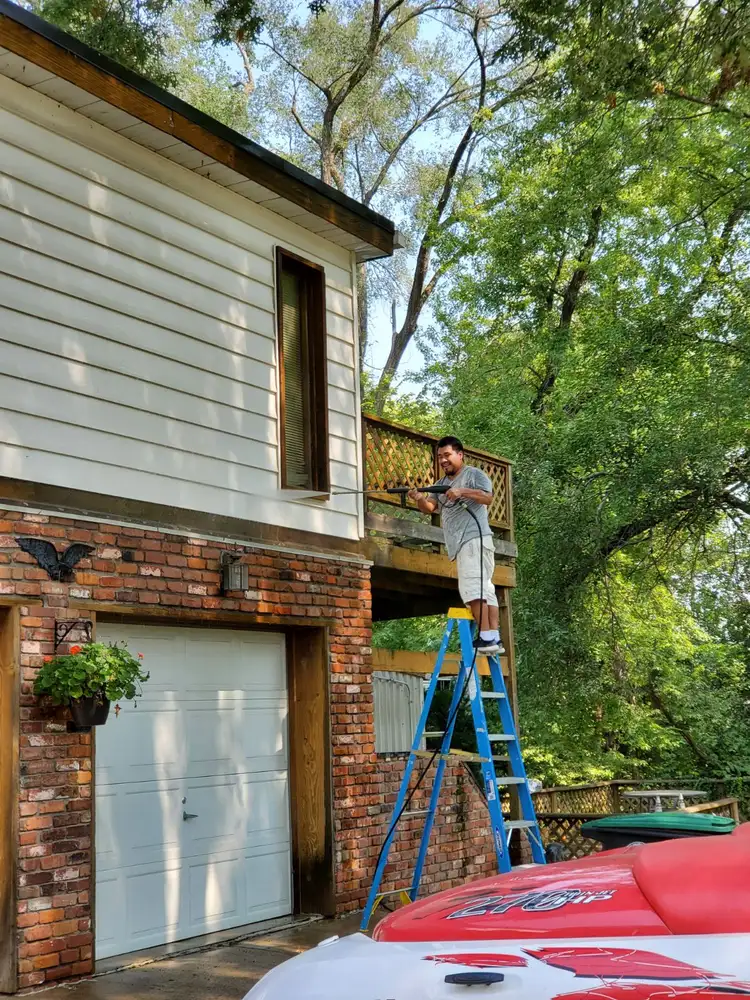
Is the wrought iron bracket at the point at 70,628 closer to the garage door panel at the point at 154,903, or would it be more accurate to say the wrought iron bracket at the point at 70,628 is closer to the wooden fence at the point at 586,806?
the garage door panel at the point at 154,903

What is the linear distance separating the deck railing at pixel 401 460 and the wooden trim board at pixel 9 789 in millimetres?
4078

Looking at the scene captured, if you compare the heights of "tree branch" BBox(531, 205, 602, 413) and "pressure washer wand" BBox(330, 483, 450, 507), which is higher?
"tree branch" BBox(531, 205, 602, 413)

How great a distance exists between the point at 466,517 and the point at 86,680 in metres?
3.25

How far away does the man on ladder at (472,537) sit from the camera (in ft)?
26.7

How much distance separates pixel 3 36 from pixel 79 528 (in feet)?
10.1

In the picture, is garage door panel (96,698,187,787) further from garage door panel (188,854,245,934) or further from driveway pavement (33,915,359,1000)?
driveway pavement (33,915,359,1000)

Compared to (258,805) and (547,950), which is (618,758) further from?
(547,950)

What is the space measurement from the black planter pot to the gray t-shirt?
296 centimetres

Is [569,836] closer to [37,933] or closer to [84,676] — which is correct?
[37,933]

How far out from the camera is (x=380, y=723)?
416 inches

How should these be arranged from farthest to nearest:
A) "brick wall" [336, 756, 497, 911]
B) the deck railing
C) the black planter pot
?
the deck railing
"brick wall" [336, 756, 497, 911]
the black planter pot

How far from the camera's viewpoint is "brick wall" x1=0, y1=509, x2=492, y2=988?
6477mm

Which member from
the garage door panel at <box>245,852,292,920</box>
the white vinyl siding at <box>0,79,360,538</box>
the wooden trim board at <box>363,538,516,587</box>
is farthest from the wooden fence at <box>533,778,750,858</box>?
the white vinyl siding at <box>0,79,360,538</box>

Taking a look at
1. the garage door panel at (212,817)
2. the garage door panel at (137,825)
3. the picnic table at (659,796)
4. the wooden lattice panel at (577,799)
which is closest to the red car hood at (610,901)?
the garage door panel at (137,825)
